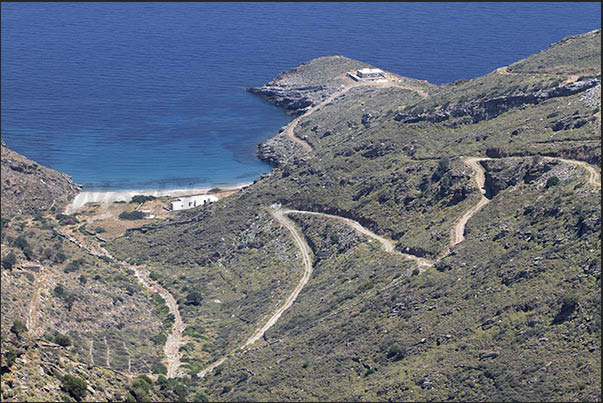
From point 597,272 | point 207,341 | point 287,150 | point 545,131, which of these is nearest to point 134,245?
point 207,341

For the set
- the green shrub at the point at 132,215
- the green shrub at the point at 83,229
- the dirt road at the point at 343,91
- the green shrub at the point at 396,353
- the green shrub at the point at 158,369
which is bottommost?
the green shrub at the point at 396,353

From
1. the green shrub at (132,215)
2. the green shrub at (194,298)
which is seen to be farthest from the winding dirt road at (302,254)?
the green shrub at (132,215)

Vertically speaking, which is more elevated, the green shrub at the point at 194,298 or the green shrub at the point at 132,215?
the green shrub at the point at 132,215

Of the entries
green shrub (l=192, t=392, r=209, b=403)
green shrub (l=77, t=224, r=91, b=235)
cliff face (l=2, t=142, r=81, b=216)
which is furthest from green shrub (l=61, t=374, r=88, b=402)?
cliff face (l=2, t=142, r=81, b=216)

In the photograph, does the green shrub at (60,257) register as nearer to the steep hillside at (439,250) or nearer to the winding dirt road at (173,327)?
the winding dirt road at (173,327)

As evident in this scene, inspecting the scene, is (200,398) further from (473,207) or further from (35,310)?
(473,207)

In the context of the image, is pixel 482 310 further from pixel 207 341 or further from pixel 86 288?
pixel 86 288
